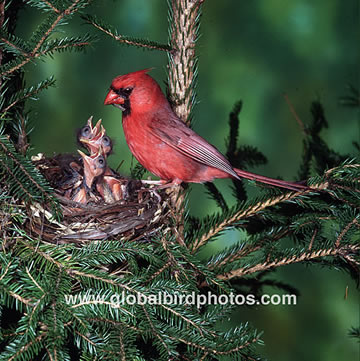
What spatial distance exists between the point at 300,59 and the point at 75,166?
63.6 inches

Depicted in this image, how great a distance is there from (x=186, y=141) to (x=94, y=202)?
412mm

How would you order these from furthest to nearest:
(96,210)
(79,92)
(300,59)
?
(300,59), (79,92), (96,210)

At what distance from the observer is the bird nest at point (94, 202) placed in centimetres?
185

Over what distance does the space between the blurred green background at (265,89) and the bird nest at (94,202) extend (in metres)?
0.87

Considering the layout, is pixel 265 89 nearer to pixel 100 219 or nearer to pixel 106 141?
pixel 106 141

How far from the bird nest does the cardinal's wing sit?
7.3 inches

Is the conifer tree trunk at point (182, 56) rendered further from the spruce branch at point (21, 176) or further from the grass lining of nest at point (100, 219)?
the spruce branch at point (21, 176)

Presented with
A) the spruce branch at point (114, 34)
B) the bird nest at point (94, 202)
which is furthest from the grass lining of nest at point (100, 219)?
the spruce branch at point (114, 34)

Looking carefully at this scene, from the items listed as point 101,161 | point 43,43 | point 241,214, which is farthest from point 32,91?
point 241,214

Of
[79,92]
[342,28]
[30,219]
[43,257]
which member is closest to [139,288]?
[43,257]

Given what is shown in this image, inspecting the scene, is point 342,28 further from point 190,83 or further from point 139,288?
point 139,288

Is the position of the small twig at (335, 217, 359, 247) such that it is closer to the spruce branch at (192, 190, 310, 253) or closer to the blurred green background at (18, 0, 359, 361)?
the spruce branch at (192, 190, 310, 253)

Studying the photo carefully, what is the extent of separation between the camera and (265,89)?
3.25 meters

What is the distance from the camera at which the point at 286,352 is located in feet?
10.7
